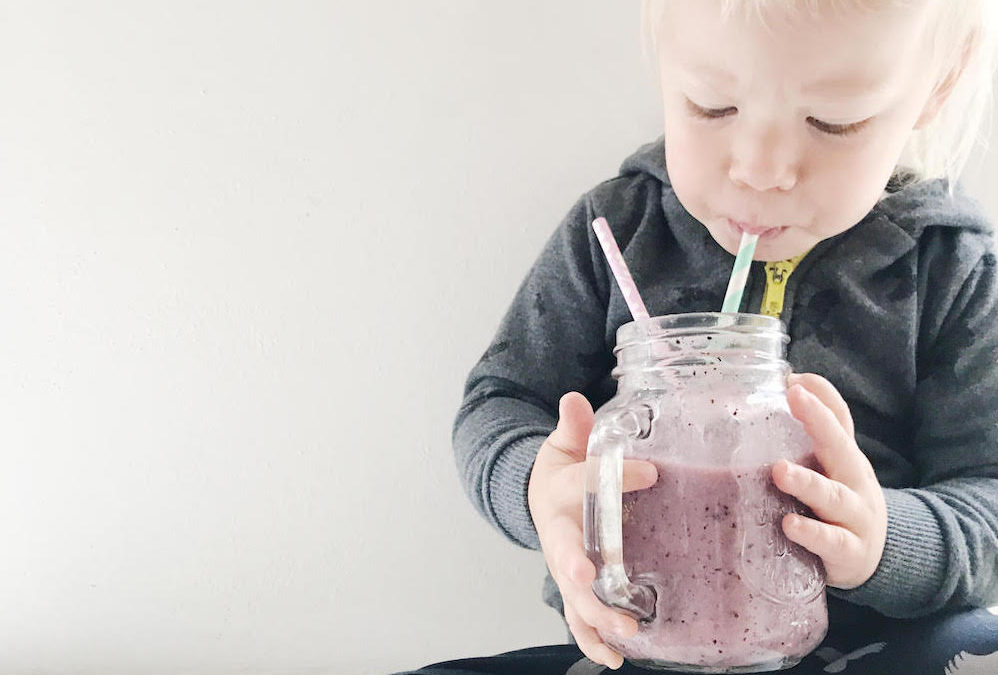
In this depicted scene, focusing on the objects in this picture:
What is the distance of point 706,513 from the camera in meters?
0.47

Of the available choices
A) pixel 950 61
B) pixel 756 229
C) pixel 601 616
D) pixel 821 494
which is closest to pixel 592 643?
pixel 601 616

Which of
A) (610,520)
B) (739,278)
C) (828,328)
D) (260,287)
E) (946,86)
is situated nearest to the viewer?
(610,520)

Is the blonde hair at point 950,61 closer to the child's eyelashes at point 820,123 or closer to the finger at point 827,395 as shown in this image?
the child's eyelashes at point 820,123

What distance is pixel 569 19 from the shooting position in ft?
2.98

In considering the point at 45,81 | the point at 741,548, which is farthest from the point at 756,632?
the point at 45,81

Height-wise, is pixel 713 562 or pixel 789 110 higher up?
pixel 789 110

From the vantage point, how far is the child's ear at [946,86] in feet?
2.13

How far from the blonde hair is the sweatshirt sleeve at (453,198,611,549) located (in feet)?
0.59

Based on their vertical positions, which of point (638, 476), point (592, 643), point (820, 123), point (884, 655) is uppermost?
point (820, 123)

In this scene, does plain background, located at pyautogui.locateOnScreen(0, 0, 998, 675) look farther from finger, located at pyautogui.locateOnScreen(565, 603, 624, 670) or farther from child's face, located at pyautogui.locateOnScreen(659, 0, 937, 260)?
finger, located at pyautogui.locateOnScreen(565, 603, 624, 670)

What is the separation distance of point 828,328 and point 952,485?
149 millimetres

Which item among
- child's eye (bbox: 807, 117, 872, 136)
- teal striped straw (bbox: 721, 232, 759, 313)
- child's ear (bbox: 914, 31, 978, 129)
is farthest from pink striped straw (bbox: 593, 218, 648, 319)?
child's ear (bbox: 914, 31, 978, 129)

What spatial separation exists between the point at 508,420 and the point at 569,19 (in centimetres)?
40

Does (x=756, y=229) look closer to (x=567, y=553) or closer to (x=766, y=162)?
(x=766, y=162)
